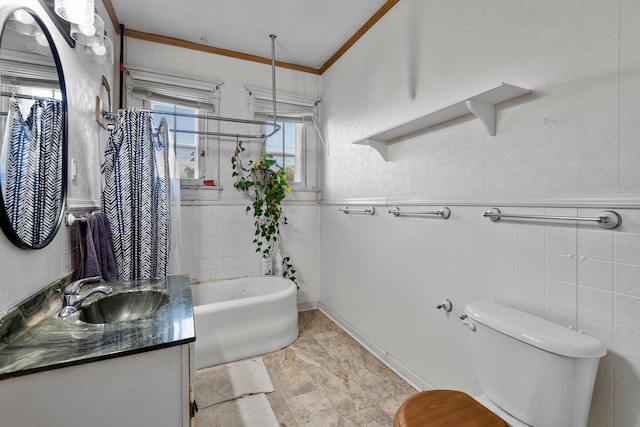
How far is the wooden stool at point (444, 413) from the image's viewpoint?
1.02m

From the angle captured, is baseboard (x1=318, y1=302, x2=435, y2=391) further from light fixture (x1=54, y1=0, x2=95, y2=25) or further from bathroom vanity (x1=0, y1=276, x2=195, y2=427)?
light fixture (x1=54, y1=0, x2=95, y2=25)

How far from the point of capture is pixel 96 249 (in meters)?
1.57

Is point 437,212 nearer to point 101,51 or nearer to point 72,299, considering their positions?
point 72,299

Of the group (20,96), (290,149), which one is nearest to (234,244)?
(290,149)

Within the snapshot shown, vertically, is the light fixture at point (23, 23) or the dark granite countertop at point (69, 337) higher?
the light fixture at point (23, 23)

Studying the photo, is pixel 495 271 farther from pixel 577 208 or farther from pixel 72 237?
pixel 72 237

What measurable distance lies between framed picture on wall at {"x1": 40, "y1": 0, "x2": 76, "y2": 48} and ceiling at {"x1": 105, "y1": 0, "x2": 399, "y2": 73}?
96 centimetres

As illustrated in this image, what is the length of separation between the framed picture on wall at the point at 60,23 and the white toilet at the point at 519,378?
208cm

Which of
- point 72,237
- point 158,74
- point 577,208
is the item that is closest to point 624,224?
point 577,208

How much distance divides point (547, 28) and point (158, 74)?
2.76 metres

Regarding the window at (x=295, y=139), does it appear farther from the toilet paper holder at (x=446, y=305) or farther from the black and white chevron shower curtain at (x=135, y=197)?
the toilet paper holder at (x=446, y=305)

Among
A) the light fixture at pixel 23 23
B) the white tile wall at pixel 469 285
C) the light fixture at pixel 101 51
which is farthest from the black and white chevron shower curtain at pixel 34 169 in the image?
the white tile wall at pixel 469 285

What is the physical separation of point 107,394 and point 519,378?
134cm

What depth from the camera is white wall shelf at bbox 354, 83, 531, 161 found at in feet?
4.08
